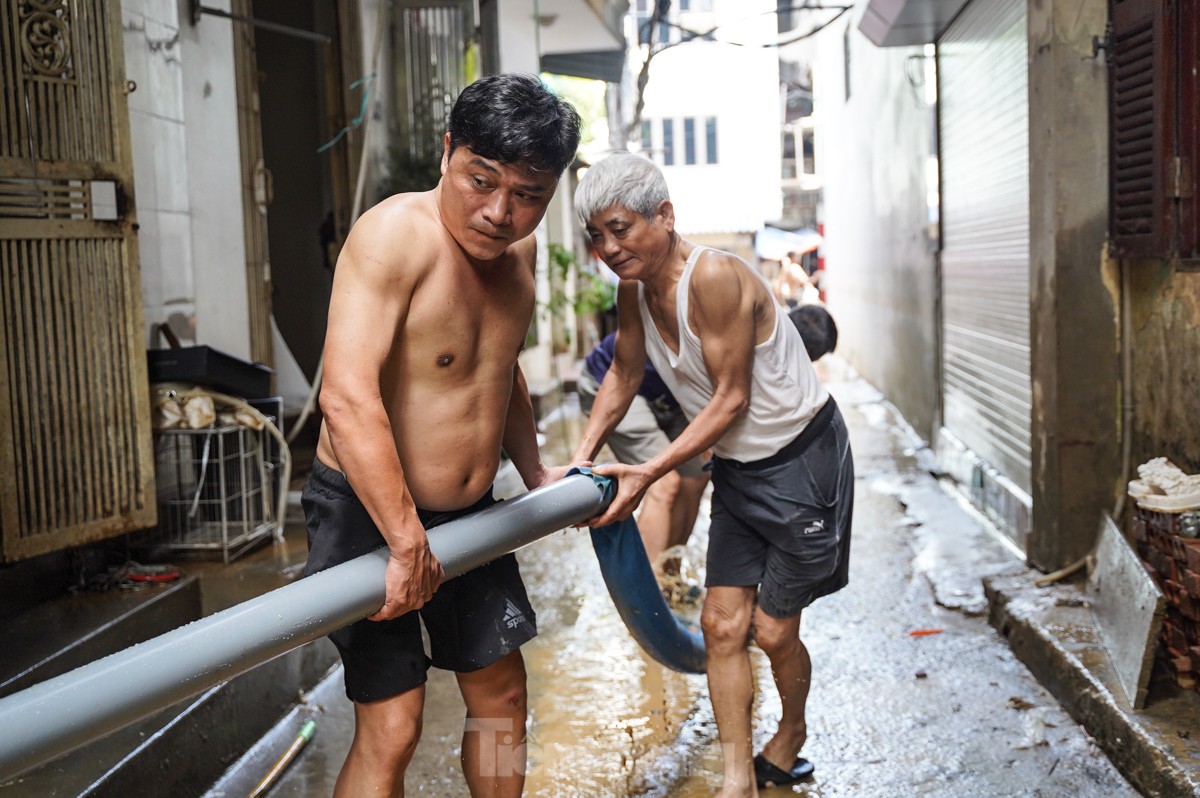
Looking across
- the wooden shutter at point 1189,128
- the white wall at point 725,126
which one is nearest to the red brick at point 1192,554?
the wooden shutter at point 1189,128

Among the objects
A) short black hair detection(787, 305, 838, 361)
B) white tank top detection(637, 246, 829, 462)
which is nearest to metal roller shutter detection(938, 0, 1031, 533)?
short black hair detection(787, 305, 838, 361)

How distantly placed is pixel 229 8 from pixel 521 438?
15.7 feet

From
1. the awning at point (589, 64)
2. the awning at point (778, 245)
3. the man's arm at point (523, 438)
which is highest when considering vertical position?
the awning at point (589, 64)

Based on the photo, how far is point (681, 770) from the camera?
377 centimetres

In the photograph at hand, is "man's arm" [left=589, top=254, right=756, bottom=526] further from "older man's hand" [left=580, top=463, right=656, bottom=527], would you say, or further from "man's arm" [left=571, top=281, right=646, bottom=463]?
"man's arm" [left=571, top=281, right=646, bottom=463]

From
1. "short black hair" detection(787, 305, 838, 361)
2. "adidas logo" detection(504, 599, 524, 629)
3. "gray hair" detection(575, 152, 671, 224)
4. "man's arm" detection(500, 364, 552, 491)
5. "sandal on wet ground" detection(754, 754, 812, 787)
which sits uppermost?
"gray hair" detection(575, 152, 671, 224)

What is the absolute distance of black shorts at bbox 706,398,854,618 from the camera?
3527 mm

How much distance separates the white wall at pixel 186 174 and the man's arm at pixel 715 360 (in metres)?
3.25

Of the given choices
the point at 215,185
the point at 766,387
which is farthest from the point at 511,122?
the point at 215,185

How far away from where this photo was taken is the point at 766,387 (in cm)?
354

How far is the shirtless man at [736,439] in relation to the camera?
3342mm

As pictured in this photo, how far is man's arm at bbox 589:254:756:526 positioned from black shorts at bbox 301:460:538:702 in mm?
530

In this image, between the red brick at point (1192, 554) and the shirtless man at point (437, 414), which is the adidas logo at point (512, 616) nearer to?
the shirtless man at point (437, 414)

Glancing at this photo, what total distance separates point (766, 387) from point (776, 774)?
1.26 metres
